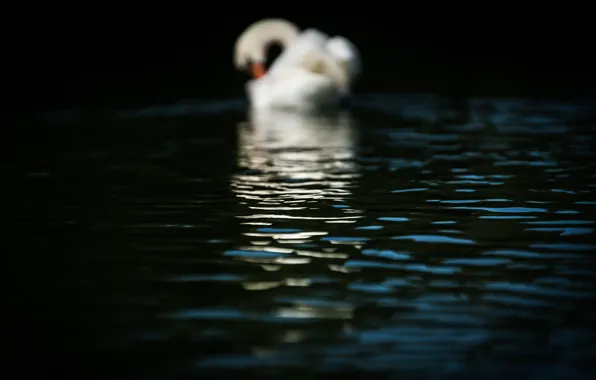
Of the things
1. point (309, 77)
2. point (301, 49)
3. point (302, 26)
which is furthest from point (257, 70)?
point (302, 26)

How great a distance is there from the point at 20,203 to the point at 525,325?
685cm

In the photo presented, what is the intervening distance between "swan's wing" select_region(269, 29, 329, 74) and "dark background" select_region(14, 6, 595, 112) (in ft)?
9.86

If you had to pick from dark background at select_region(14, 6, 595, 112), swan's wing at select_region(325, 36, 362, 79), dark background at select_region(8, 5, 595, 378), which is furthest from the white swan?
dark background at select_region(8, 5, 595, 378)

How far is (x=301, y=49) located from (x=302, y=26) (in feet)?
80.9

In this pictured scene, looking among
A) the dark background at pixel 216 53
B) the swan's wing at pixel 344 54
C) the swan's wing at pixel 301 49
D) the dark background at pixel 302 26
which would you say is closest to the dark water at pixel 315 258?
the dark background at pixel 216 53

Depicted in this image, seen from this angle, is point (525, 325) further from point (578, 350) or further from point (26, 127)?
point (26, 127)

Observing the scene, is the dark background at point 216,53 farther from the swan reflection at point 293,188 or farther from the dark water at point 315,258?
the swan reflection at point 293,188

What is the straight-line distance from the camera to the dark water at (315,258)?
6891mm

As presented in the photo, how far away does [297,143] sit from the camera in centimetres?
1947

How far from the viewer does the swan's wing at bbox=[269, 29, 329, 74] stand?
87.1 feet

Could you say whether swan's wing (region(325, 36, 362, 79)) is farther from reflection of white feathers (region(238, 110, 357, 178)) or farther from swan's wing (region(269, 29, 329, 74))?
reflection of white feathers (region(238, 110, 357, 178))

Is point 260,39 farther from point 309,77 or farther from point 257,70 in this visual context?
point 309,77

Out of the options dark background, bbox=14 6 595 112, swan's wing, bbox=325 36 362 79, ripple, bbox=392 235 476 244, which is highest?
swan's wing, bbox=325 36 362 79

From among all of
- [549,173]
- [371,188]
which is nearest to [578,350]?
[371,188]
